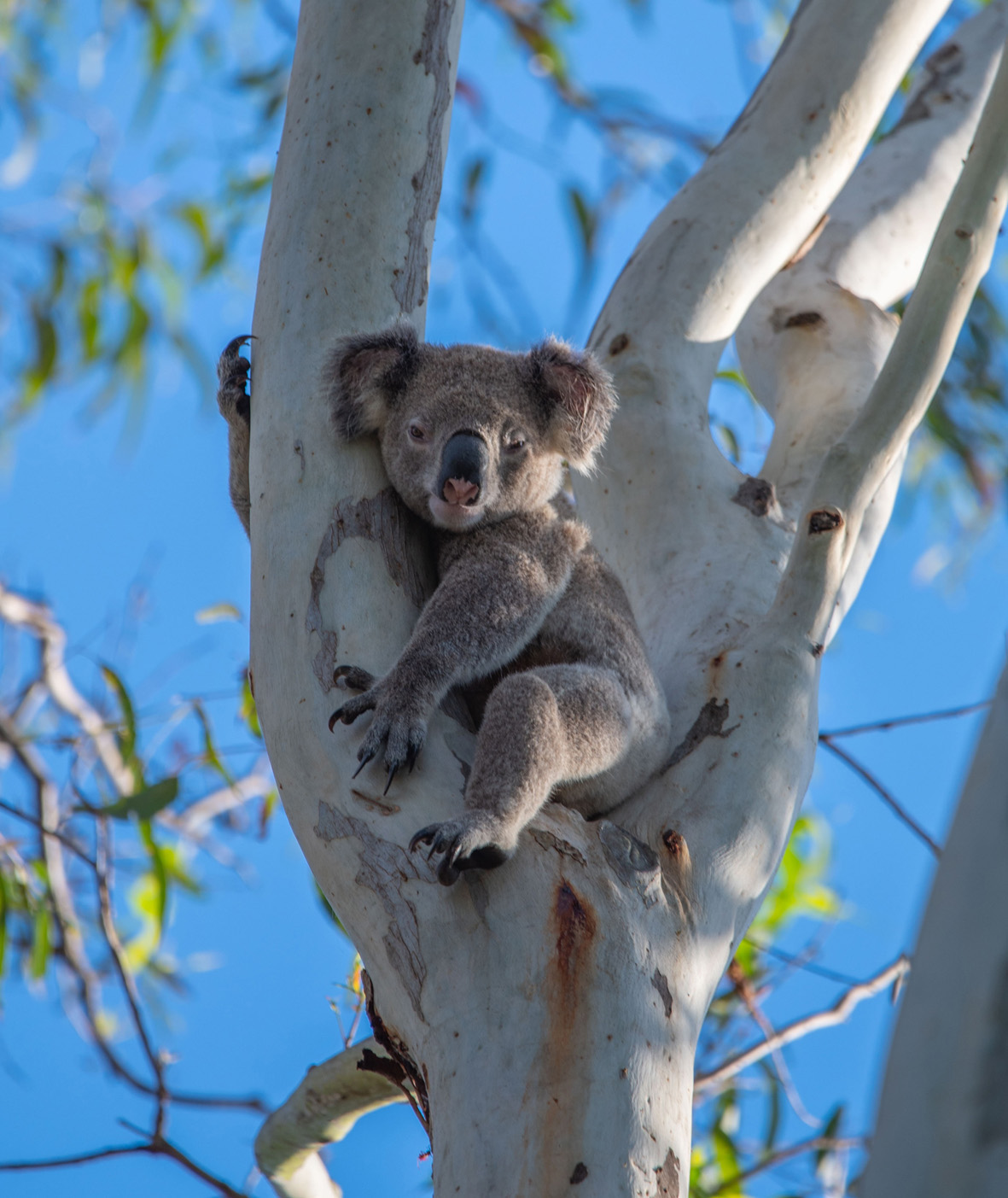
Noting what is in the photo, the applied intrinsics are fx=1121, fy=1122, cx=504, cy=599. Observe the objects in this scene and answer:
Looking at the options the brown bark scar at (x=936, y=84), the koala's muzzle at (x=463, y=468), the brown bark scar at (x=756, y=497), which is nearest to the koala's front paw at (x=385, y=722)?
the koala's muzzle at (x=463, y=468)

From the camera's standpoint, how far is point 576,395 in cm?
214

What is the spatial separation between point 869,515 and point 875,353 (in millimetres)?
→ 501

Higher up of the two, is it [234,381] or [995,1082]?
[234,381]

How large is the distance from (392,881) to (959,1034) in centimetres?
76

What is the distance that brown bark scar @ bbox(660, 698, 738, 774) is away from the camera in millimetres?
1599

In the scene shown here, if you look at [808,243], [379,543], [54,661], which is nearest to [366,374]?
[379,543]

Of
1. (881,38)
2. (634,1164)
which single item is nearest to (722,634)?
(634,1164)

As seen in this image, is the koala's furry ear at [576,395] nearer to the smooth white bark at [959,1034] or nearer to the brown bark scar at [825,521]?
the brown bark scar at [825,521]

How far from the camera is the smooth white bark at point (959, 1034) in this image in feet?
1.88

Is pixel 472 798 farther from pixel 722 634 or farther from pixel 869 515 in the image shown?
pixel 869 515

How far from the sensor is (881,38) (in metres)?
2.54

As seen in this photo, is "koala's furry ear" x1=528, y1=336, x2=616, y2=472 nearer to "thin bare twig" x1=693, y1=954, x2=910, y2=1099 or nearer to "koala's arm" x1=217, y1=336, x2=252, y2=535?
"koala's arm" x1=217, y1=336, x2=252, y2=535

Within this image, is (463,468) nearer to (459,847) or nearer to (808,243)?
(459,847)

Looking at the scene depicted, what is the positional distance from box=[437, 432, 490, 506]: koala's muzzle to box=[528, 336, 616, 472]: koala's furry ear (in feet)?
0.70
